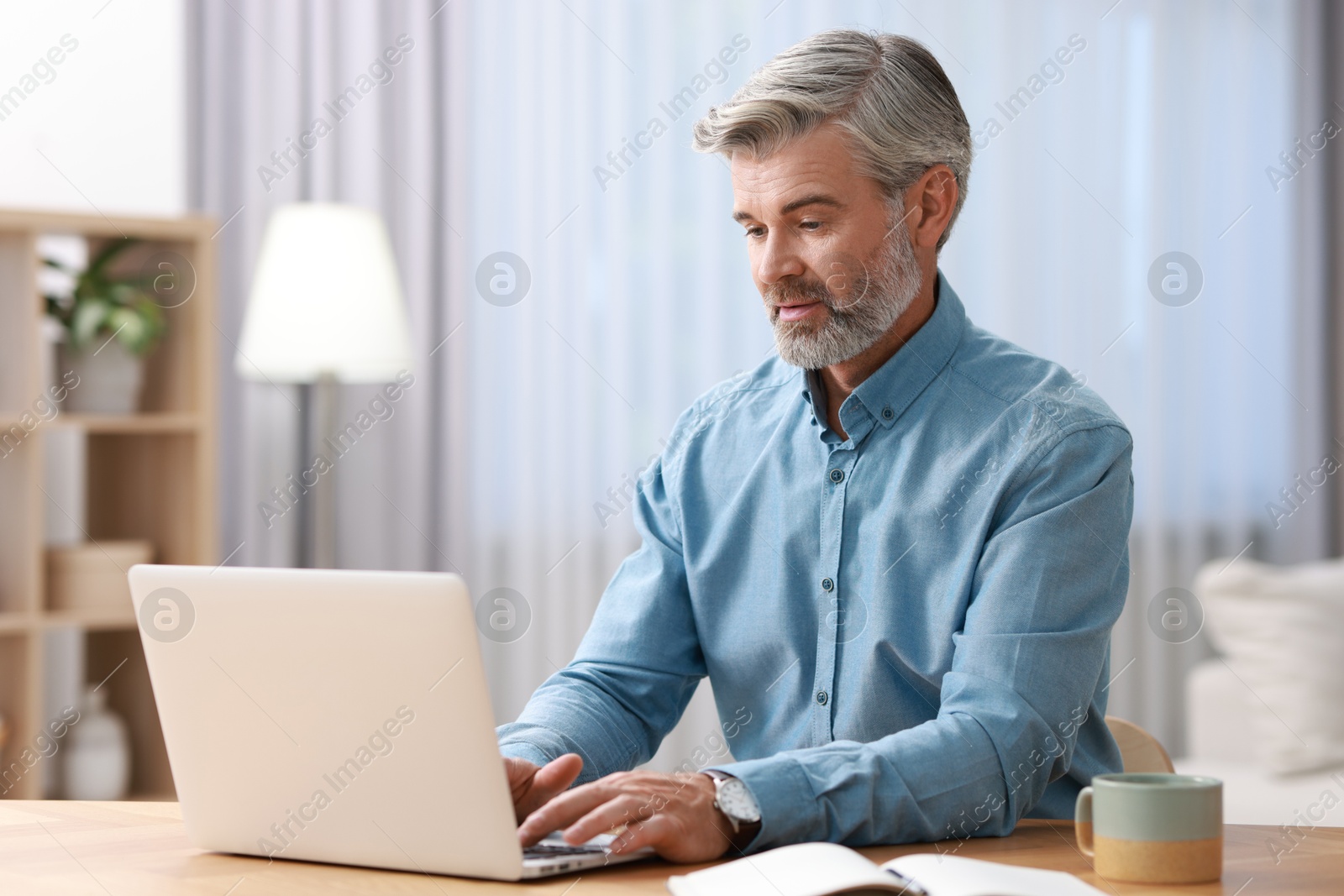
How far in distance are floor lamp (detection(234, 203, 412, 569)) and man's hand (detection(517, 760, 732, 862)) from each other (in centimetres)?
180

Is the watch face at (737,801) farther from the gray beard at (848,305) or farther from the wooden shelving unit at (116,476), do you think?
the wooden shelving unit at (116,476)

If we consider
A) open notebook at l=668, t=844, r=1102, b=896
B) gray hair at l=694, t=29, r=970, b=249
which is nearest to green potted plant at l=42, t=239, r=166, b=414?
gray hair at l=694, t=29, r=970, b=249

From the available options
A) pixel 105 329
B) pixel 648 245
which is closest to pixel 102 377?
pixel 105 329

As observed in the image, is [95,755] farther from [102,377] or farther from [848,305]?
[848,305]

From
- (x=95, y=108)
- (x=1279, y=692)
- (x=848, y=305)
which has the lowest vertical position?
(x=1279, y=692)

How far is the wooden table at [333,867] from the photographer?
38.3 inches

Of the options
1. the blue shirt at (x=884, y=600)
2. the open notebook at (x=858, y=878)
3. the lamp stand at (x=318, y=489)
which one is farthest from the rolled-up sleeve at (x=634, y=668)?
the lamp stand at (x=318, y=489)

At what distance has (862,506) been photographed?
1.47 metres

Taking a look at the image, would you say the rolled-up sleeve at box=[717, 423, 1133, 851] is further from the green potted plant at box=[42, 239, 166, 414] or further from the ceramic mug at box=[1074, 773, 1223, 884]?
the green potted plant at box=[42, 239, 166, 414]

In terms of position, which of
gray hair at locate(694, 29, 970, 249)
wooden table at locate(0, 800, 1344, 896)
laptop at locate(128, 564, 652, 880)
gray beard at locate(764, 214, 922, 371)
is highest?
gray hair at locate(694, 29, 970, 249)

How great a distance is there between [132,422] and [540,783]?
191cm

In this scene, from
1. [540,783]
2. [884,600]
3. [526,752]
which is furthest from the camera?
[884,600]

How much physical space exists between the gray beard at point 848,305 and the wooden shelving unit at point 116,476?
Result: 5.45 ft

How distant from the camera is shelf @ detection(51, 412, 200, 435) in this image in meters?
2.71
